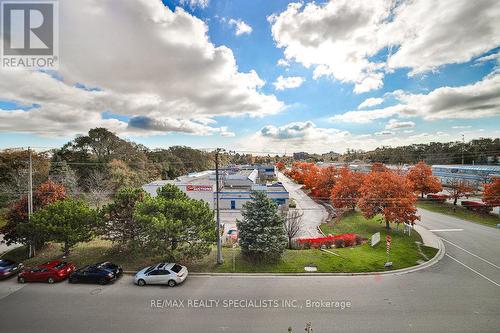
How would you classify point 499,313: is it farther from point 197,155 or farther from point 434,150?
point 434,150

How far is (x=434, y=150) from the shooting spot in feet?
302

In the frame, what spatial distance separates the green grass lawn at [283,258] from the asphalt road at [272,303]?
1041 millimetres

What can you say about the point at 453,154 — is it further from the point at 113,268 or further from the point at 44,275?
the point at 44,275

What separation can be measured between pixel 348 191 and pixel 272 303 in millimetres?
22466

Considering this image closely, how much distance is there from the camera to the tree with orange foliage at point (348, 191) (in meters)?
30.4

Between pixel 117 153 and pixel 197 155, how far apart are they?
30.7 meters

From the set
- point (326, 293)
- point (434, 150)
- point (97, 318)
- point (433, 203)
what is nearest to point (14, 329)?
point (97, 318)

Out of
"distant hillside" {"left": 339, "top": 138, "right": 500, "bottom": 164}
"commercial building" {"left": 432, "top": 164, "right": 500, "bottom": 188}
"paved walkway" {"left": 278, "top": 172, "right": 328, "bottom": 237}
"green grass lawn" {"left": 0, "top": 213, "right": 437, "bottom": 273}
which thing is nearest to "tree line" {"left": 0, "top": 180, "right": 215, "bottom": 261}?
"green grass lawn" {"left": 0, "top": 213, "right": 437, "bottom": 273}

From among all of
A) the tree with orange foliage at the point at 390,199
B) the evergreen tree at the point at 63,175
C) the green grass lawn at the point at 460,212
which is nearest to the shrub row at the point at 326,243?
the tree with orange foliage at the point at 390,199

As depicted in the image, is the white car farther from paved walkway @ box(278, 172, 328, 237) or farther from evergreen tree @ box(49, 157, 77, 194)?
evergreen tree @ box(49, 157, 77, 194)

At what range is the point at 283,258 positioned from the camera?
1670 centimetres

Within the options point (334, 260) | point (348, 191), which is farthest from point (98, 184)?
point (348, 191)

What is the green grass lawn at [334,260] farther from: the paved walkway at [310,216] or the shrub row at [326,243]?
the paved walkway at [310,216]

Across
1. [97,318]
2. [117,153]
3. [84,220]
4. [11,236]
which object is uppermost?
[117,153]
